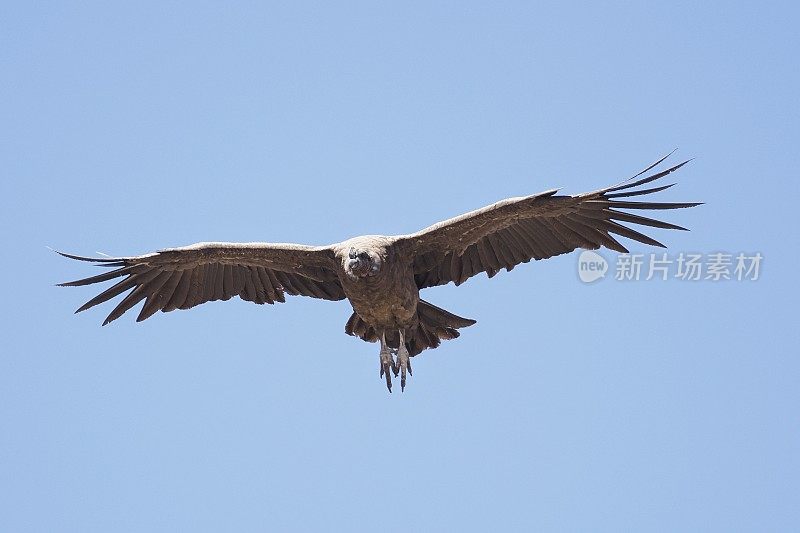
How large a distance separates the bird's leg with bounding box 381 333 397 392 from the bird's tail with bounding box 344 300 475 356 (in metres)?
0.07

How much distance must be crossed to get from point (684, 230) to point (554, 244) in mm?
1643

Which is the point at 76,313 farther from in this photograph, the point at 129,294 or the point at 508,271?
the point at 508,271

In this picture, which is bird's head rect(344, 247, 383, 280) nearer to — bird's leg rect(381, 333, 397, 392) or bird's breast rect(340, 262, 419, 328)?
bird's breast rect(340, 262, 419, 328)

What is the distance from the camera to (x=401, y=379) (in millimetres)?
16906

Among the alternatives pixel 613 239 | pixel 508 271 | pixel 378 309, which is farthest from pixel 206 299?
pixel 613 239

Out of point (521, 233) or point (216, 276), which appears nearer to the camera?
point (521, 233)

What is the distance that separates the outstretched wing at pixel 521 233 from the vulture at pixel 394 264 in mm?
11

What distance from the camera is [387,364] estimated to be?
16.9 meters

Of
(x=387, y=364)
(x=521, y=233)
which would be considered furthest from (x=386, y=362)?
(x=521, y=233)

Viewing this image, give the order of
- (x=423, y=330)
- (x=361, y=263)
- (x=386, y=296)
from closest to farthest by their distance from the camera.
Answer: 1. (x=361, y=263)
2. (x=386, y=296)
3. (x=423, y=330)

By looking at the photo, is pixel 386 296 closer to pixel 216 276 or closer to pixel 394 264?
pixel 394 264

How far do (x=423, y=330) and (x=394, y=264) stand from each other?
1205 mm

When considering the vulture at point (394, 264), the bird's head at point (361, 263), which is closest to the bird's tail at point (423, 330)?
the vulture at point (394, 264)

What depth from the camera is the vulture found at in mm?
15867
